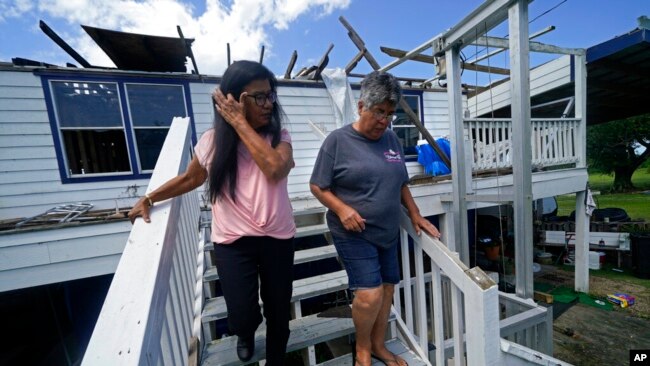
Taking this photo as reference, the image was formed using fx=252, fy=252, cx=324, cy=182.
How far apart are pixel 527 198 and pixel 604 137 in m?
26.2

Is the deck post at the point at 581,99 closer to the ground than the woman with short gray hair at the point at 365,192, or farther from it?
farther from it

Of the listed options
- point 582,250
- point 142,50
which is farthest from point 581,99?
point 142,50

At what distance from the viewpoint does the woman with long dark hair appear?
3.57 ft

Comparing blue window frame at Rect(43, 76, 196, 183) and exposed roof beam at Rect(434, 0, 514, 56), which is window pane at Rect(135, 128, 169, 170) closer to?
blue window frame at Rect(43, 76, 196, 183)

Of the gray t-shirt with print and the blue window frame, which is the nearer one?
the gray t-shirt with print

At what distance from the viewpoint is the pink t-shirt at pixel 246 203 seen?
1.17 m

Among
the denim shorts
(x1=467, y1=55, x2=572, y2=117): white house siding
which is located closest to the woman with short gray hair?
the denim shorts

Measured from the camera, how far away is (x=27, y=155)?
12.2ft

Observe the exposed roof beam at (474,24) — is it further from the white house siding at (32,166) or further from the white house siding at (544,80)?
the white house siding at (32,166)

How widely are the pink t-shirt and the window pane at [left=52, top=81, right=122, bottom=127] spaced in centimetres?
420

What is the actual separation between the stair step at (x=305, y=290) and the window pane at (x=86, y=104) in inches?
157

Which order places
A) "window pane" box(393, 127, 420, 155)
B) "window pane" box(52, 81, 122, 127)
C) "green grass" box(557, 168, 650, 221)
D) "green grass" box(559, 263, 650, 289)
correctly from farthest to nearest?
"green grass" box(557, 168, 650, 221) → "window pane" box(393, 127, 420, 155) → "green grass" box(559, 263, 650, 289) → "window pane" box(52, 81, 122, 127)

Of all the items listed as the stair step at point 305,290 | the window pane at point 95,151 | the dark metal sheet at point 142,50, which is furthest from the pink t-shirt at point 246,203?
the window pane at point 95,151

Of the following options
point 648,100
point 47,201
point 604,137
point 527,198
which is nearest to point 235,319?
point 527,198
